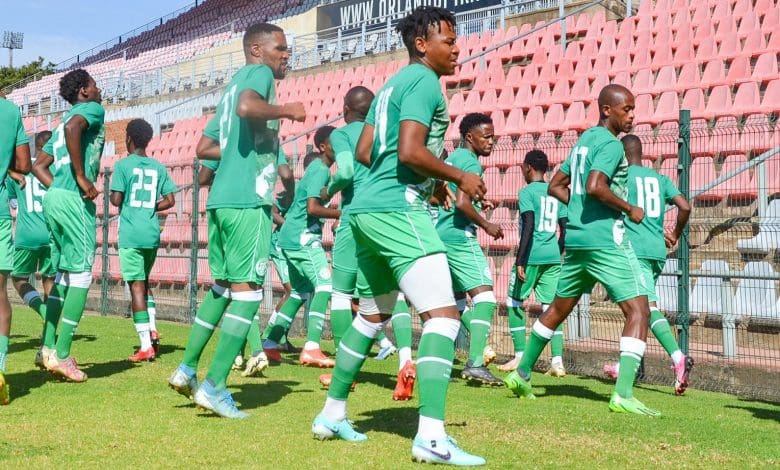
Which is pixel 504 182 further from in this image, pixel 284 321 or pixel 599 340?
pixel 284 321

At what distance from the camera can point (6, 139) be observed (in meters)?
6.11

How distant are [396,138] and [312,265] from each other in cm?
394

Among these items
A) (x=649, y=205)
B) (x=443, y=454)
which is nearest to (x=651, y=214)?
(x=649, y=205)

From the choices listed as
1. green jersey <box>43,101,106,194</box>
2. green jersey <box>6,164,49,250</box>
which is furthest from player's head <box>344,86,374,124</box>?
green jersey <box>6,164,49,250</box>

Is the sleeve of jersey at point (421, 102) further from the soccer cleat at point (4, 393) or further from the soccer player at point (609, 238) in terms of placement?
the soccer cleat at point (4, 393)

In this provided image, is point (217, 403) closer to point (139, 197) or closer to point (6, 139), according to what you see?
point (6, 139)

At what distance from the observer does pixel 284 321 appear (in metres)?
8.81

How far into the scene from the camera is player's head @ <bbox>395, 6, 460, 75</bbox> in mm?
4684

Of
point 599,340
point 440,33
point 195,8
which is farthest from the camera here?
point 195,8

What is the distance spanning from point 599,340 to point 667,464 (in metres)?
5.16

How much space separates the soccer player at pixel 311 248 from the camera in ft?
26.3

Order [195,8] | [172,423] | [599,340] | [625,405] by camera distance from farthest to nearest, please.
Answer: [195,8] → [599,340] → [625,405] → [172,423]

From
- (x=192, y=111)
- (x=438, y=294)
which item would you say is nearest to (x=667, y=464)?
(x=438, y=294)

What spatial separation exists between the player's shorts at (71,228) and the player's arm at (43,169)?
9 cm
